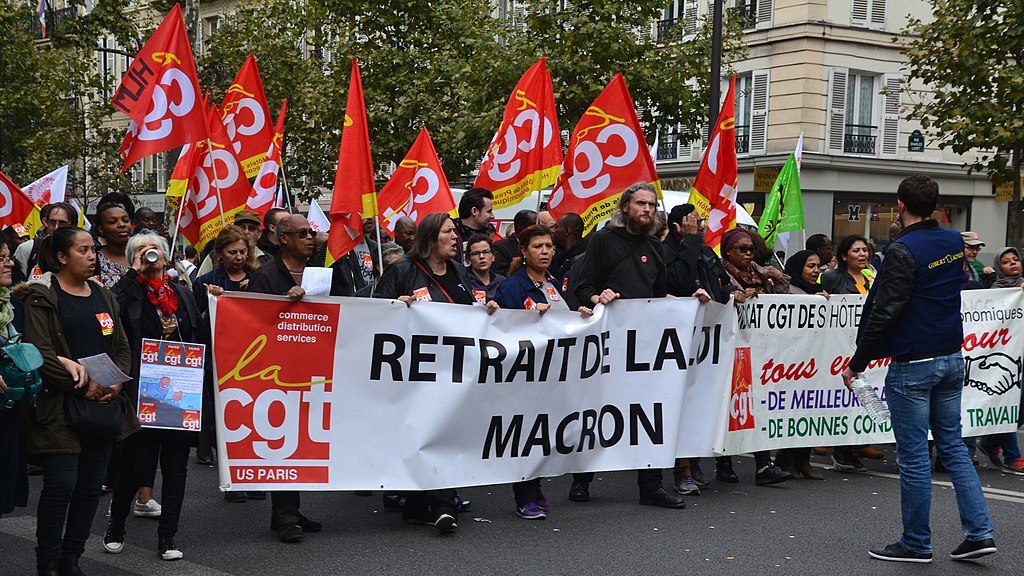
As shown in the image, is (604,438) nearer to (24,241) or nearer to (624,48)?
(24,241)

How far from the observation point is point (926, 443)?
639cm

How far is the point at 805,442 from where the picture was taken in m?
8.87

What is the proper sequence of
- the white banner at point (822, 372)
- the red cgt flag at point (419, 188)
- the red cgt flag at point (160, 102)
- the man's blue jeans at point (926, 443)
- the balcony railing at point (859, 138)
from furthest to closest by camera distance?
the balcony railing at point (859, 138)
the red cgt flag at point (419, 188)
the red cgt flag at point (160, 102)
the white banner at point (822, 372)
the man's blue jeans at point (926, 443)

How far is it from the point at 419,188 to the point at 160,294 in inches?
222

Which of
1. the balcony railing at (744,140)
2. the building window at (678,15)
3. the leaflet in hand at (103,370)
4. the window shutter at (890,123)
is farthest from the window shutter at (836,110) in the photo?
the leaflet in hand at (103,370)

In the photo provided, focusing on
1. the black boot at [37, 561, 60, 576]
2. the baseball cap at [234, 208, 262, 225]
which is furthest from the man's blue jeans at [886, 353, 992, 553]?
the baseball cap at [234, 208, 262, 225]

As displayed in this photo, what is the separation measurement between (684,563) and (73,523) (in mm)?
3075

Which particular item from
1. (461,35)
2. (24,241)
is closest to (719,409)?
(24,241)

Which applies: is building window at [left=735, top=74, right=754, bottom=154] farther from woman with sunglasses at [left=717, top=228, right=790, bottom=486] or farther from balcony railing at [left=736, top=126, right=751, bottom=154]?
woman with sunglasses at [left=717, top=228, right=790, bottom=486]

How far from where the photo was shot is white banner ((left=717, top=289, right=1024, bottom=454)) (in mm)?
8555

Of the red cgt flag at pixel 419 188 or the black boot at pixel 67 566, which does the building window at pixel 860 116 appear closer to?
the red cgt flag at pixel 419 188

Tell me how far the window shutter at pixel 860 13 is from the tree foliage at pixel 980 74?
9.84 m

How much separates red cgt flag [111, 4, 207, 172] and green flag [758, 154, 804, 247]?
27.5 ft

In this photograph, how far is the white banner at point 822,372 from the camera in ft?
28.1
